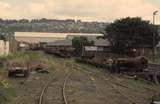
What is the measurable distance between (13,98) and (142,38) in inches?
2756

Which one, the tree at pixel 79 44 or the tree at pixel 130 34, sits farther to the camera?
the tree at pixel 79 44

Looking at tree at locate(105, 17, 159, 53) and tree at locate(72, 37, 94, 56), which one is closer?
tree at locate(105, 17, 159, 53)

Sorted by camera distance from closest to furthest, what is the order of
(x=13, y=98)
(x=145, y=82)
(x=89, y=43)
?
(x=13, y=98)
(x=145, y=82)
(x=89, y=43)

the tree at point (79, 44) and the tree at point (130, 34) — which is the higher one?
the tree at point (130, 34)

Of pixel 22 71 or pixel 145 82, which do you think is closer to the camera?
pixel 145 82

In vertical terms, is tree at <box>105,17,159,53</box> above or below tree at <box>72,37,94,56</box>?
above

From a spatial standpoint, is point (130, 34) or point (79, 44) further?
point (79, 44)

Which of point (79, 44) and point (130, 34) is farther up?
point (130, 34)

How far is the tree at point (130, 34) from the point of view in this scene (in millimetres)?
91562

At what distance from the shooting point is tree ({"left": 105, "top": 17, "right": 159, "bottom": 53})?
9156 centimetres

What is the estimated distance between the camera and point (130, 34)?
9350cm

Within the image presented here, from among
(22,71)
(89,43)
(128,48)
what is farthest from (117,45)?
(22,71)

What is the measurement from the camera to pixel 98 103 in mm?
20562

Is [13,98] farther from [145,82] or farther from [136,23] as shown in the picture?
[136,23]
